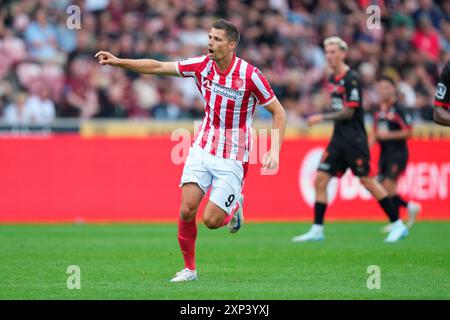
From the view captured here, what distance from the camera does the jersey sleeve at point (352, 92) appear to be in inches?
555

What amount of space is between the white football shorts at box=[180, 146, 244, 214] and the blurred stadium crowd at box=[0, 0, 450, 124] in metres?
9.27

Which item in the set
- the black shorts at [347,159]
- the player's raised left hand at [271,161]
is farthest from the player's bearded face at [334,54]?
the player's raised left hand at [271,161]

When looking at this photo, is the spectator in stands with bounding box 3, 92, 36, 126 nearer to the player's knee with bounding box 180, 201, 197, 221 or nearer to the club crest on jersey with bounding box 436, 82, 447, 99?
the player's knee with bounding box 180, 201, 197, 221

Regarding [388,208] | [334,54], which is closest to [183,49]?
[334,54]

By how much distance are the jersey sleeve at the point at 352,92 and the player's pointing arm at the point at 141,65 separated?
4.79m

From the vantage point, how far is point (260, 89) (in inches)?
387

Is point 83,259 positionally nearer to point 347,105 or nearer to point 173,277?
point 173,277

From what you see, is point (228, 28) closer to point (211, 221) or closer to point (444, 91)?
point (211, 221)

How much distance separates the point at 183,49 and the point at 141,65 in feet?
39.8

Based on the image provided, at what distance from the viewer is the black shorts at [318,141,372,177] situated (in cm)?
1424

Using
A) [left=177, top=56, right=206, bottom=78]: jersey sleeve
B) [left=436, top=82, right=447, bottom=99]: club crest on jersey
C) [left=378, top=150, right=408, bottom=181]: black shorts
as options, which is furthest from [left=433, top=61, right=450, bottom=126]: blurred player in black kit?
[left=378, top=150, right=408, bottom=181]: black shorts
